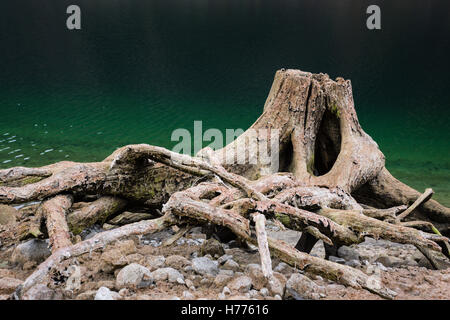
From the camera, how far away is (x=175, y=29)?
42.7 m

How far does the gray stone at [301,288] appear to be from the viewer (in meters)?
3.14

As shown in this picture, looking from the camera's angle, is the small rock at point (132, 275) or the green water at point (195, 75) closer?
the small rock at point (132, 275)

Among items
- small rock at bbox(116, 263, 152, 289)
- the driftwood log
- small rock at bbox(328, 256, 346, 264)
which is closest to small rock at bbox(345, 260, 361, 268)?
small rock at bbox(328, 256, 346, 264)

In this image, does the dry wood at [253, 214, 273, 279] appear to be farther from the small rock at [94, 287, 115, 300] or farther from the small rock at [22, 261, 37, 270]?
the small rock at [22, 261, 37, 270]

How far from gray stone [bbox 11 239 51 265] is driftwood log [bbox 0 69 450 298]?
136 mm

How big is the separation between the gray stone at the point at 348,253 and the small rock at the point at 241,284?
1971mm

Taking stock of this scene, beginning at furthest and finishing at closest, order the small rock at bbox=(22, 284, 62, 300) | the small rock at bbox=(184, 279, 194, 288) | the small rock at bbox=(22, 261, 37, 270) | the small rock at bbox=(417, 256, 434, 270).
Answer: the small rock at bbox=(417, 256, 434, 270), the small rock at bbox=(22, 261, 37, 270), the small rock at bbox=(184, 279, 194, 288), the small rock at bbox=(22, 284, 62, 300)

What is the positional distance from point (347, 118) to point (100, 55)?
28434 mm

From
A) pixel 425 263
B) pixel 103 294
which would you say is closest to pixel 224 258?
pixel 103 294

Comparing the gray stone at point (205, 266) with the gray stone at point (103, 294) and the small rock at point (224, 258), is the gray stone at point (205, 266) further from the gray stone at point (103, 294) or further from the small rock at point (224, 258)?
the gray stone at point (103, 294)

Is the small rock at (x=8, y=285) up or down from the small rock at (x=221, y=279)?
up

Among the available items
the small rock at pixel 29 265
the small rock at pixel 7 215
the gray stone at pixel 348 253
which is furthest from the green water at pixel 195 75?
the small rock at pixel 29 265

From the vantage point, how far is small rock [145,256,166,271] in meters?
3.46
